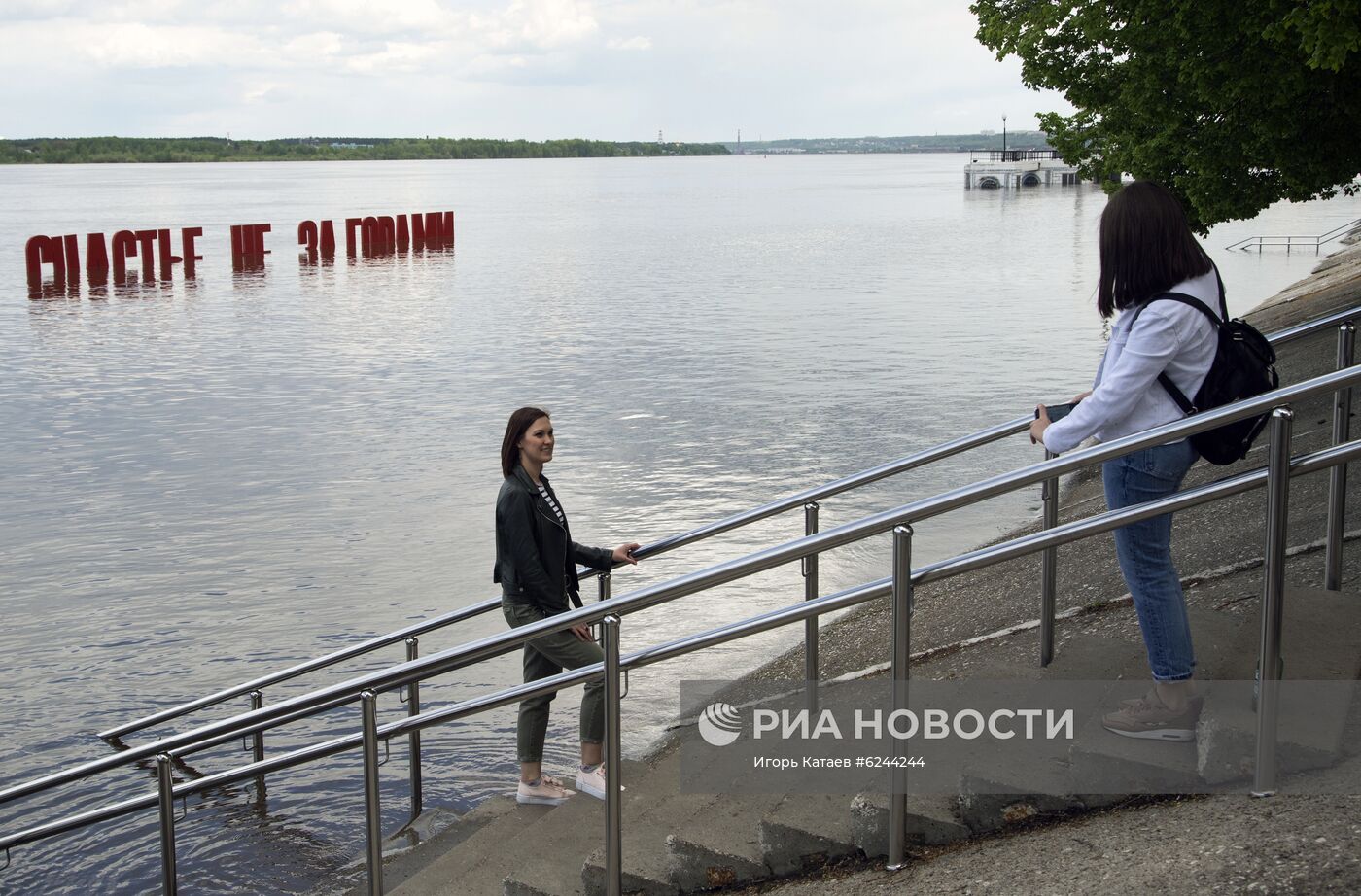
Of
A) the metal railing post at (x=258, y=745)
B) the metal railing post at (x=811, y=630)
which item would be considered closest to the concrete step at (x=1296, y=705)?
the metal railing post at (x=811, y=630)

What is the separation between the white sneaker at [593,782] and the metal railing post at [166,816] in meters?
1.68

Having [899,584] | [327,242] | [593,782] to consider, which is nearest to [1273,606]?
[899,584]

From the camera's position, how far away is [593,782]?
557 centimetres

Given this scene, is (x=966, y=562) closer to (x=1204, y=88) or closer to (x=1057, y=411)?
(x=1057, y=411)

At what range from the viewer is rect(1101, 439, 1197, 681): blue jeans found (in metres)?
4.23

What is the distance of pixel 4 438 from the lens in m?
20.4

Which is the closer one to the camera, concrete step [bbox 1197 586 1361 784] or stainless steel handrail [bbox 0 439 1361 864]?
stainless steel handrail [bbox 0 439 1361 864]

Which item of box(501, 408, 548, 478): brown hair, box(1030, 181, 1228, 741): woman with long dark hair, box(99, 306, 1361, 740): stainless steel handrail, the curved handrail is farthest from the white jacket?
the curved handrail

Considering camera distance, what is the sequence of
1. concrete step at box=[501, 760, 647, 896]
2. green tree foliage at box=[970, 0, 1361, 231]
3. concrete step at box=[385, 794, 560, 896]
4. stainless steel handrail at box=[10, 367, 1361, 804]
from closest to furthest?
stainless steel handrail at box=[10, 367, 1361, 804] → concrete step at box=[501, 760, 647, 896] → concrete step at box=[385, 794, 560, 896] → green tree foliage at box=[970, 0, 1361, 231]

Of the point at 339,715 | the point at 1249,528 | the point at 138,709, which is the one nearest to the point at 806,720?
the point at 1249,528

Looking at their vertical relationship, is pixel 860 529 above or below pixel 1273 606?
above

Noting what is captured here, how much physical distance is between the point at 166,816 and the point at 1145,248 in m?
4.49

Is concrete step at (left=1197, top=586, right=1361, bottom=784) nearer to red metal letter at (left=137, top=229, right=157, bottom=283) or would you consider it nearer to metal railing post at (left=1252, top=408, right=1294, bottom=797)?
metal railing post at (left=1252, top=408, right=1294, bottom=797)

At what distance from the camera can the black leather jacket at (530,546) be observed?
582cm
